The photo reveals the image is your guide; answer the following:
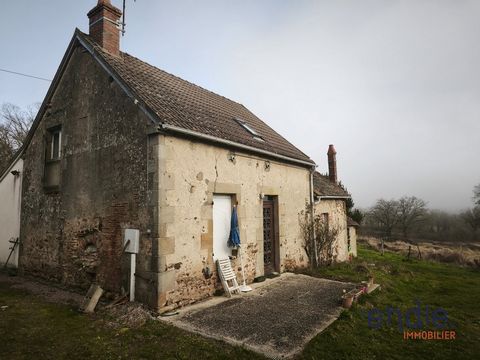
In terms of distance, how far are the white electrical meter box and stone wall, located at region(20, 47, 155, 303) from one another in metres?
0.14

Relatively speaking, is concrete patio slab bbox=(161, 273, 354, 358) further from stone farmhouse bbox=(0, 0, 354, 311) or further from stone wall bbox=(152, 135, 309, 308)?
stone farmhouse bbox=(0, 0, 354, 311)

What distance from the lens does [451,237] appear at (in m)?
34.8

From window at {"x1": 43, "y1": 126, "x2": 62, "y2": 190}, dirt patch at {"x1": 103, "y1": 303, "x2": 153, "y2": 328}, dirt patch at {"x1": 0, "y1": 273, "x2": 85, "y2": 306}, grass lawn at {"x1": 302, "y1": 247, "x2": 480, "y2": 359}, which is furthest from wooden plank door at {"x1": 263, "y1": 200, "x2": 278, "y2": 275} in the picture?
window at {"x1": 43, "y1": 126, "x2": 62, "y2": 190}

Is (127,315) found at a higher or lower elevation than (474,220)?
lower

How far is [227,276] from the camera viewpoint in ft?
23.9

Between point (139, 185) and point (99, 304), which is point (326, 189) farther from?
point (99, 304)

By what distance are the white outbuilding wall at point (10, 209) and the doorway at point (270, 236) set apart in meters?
8.51

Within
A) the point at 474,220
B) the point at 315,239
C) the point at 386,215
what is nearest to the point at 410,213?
the point at 386,215

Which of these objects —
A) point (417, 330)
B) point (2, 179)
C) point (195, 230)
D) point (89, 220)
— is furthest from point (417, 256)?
point (2, 179)

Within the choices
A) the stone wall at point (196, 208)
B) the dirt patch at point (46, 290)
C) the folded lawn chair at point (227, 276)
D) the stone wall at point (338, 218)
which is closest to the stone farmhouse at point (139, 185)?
the stone wall at point (196, 208)

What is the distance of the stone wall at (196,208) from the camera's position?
20.0 ft

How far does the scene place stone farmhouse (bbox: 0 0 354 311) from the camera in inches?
246

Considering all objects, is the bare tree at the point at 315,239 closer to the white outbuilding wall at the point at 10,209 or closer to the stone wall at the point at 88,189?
the stone wall at the point at 88,189

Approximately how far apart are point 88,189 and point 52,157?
277 centimetres
